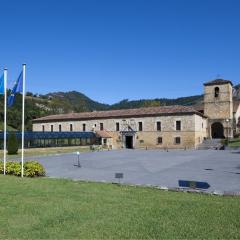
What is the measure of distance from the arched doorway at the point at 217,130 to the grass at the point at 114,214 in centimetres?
5314

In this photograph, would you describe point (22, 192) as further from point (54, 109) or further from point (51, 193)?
point (54, 109)

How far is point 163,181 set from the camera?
58.6 feet

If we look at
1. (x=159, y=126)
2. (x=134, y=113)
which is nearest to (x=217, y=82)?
(x=159, y=126)

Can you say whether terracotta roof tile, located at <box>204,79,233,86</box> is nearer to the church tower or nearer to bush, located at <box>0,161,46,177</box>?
the church tower

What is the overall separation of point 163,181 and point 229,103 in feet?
146

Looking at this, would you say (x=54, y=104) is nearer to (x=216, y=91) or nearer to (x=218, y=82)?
(x=216, y=91)

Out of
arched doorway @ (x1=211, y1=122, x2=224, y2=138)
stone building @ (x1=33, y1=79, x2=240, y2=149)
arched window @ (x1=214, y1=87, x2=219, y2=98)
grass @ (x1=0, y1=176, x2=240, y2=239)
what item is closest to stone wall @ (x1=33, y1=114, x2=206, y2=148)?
stone building @ (x1=33, y1=79, x2=240, y2=149)

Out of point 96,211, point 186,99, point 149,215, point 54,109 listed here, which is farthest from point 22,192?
point 186,99

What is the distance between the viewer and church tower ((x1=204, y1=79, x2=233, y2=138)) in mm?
59406

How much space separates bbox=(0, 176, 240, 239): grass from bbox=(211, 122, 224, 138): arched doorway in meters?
53.1

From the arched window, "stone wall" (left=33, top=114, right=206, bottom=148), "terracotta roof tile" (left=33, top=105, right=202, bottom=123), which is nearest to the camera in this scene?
"stone wall" (left=33, top=114, right=206, bottom=148)

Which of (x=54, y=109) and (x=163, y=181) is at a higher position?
(x=54, y=109)

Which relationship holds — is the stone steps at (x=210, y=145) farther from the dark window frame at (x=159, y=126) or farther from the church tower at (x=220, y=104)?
the dark window frame at (x=159, y=126)

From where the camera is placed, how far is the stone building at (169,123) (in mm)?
56281
